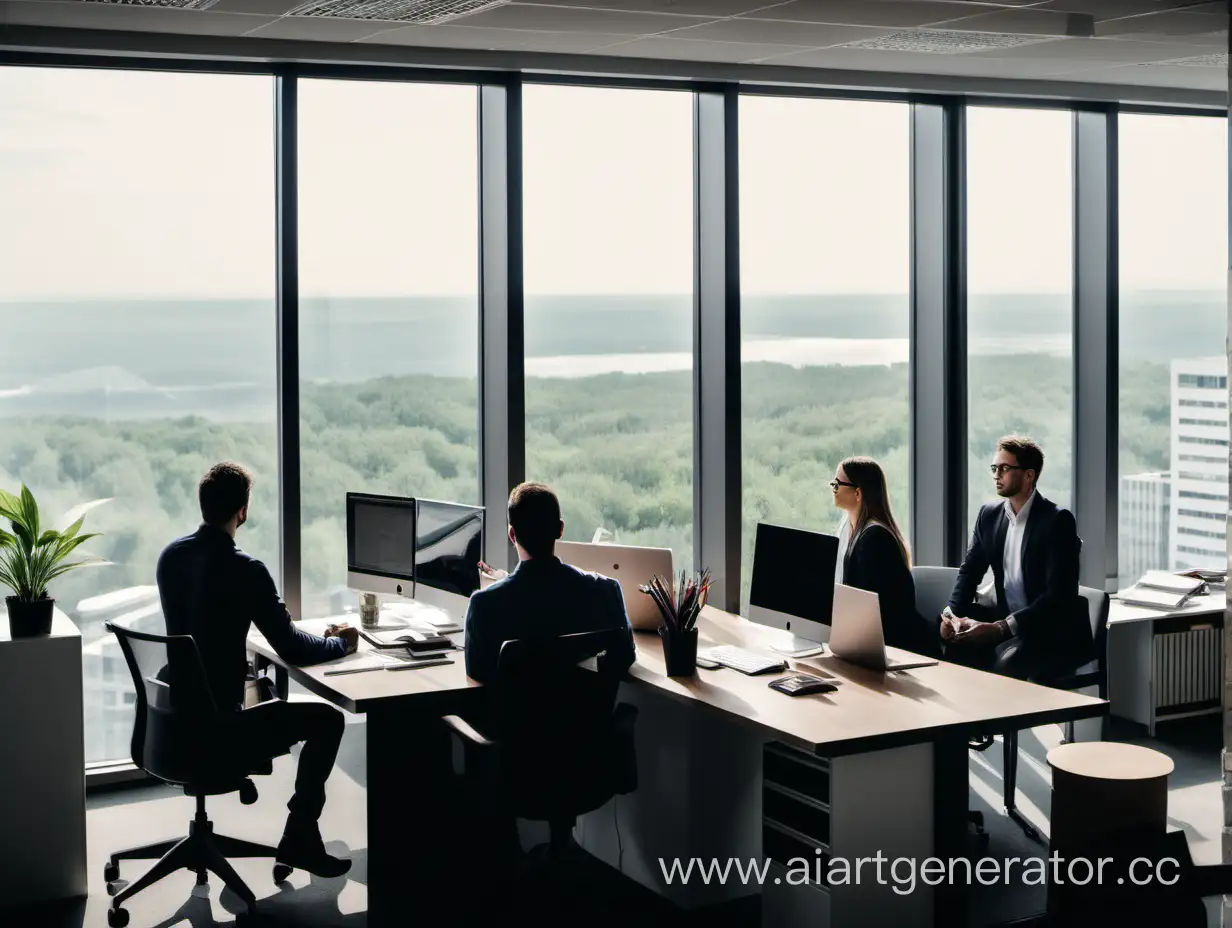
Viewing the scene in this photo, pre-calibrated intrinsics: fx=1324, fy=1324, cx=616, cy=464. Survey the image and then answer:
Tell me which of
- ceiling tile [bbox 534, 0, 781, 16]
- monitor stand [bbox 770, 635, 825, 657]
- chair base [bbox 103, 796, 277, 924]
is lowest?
chair base [bbox 103, 796, 277, 924]

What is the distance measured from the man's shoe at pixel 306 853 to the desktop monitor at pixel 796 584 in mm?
1698

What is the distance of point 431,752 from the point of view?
14.9ft

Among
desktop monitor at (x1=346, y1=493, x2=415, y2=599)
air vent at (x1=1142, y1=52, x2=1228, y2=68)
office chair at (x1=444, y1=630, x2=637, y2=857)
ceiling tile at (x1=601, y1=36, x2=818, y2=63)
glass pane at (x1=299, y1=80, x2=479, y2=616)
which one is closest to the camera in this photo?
office chair at (x1=444, y1=630, x2=637, y2=857)

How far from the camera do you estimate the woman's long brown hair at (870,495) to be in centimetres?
496

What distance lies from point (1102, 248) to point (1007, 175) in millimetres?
697

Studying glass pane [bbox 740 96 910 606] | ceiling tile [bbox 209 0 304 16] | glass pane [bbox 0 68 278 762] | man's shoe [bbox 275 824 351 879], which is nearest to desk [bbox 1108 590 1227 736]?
glass pane [bbox 740 96 910 606]

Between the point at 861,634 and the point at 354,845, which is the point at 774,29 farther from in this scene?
the point at 354,845

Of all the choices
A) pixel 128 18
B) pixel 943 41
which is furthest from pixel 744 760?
pixel 128 18

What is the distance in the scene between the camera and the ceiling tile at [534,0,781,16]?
461 centimetres

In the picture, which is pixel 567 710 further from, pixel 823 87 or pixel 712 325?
pixel 823 87

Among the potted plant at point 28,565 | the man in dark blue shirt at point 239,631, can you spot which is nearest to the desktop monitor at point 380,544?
the man in dark blue shirt at point 239,631

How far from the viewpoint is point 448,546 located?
16.9ft

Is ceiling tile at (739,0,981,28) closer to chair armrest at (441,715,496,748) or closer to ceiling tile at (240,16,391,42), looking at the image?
ceiling tile at (240,16,391,42)

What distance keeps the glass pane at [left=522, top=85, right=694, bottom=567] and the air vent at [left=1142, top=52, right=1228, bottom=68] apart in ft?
7.46
